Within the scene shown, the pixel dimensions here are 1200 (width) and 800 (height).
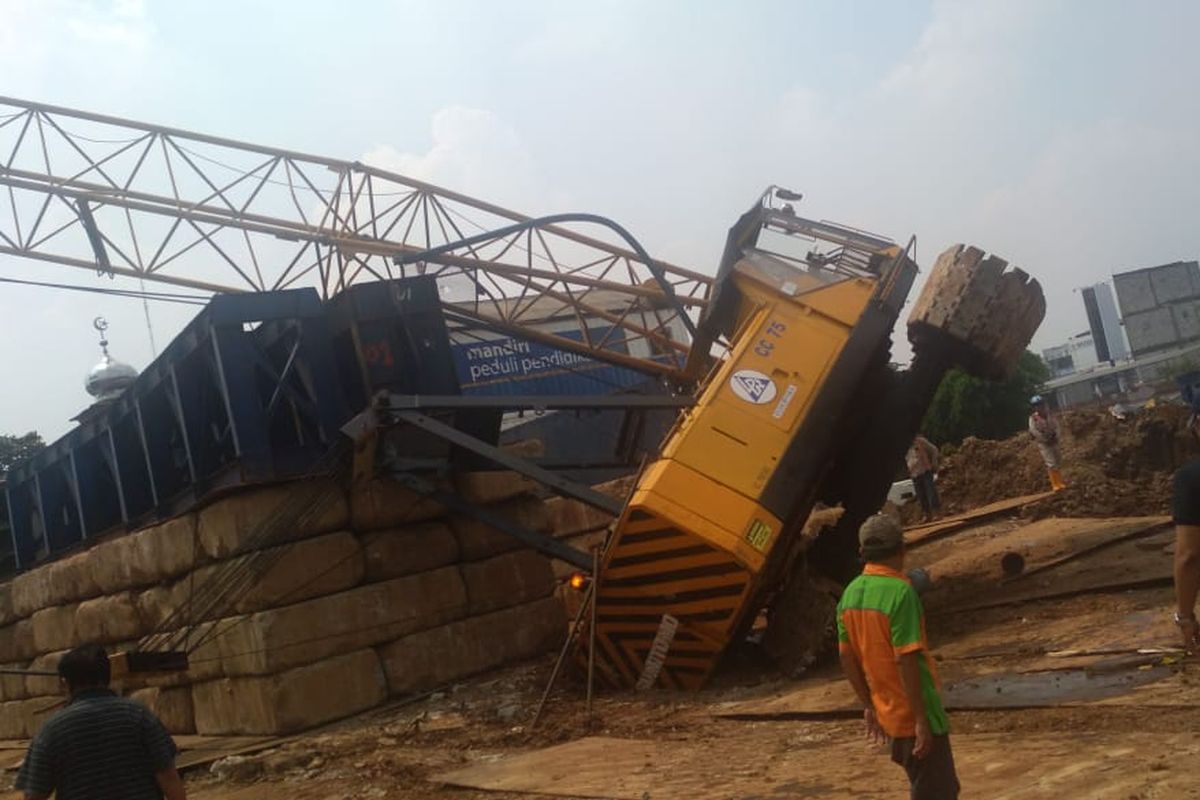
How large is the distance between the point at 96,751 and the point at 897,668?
288cm

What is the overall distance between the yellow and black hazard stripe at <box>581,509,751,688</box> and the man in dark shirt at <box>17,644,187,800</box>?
200 inches

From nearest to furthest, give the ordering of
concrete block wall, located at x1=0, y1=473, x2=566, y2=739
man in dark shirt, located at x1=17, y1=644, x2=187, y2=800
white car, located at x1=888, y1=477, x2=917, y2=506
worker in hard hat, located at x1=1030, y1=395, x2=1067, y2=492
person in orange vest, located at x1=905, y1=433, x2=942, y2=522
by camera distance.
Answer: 1. man in dark shirt, located at x1=17, y1=644, x2=187, y2=800
2. concrete block wall, located at x1=0, y1=473, x2=566, y2=739
3. worker in hard hat, located at x1=1030, y1=395, x2=1067, y2=492
4. person in orange vest, located at x1=905, y1=433, x2=942, y2=522
5. white car, located at x1=888, y1=477, x2=917, y2=506

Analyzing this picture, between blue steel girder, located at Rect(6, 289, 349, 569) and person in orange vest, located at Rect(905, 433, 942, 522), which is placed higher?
blue steel girder, located at Rect(6, 289, 349, 569)

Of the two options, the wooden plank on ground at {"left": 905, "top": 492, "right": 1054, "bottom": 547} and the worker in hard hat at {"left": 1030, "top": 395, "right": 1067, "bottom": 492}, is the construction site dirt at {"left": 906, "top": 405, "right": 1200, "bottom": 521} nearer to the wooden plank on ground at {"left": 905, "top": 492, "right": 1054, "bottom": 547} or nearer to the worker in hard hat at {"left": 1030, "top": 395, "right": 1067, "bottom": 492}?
the worker in hard hat at {"left": 1030, "top": 395, "right": 1067, "bottom": 492}

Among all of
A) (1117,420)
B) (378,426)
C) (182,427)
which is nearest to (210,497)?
(182,427)

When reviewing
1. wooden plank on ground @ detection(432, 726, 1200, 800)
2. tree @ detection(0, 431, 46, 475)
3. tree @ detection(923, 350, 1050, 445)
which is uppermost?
tree @ detection(0, 431, 46, 475)

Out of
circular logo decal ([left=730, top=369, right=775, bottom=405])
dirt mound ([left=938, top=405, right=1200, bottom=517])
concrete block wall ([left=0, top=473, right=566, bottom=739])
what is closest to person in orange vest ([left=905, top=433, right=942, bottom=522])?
dirt mound ([left=938, top=405, right=1200, bottom=517])

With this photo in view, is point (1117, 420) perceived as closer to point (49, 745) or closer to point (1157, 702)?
point (1157, 702)

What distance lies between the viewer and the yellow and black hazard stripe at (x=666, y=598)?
906 cm

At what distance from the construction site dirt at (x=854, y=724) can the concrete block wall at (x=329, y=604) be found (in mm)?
367

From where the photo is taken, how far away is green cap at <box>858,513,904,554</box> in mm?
4039

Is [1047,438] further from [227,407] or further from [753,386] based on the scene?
[227,407]

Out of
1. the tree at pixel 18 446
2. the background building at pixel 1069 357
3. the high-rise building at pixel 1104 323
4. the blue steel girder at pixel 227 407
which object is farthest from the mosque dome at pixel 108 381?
the background building at pixel 1069 357

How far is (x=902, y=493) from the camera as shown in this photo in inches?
790
